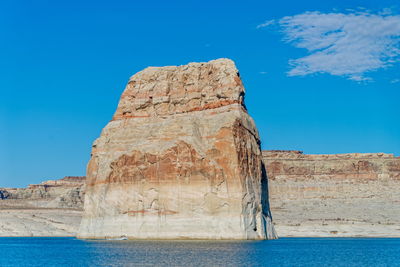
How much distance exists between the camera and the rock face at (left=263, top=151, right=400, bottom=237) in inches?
3393

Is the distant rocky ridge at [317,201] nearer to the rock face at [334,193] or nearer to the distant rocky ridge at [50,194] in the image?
the rock face at [334,193]

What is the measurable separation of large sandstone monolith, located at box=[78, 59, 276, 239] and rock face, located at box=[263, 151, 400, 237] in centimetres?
2711

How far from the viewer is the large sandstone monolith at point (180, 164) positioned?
53.7 meters

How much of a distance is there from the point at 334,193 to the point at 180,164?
52968 millimetres

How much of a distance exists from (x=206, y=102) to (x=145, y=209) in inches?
408

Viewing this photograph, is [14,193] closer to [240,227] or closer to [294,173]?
[294,173]

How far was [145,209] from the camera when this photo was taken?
5609cm

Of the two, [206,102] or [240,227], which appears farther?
[206,102]

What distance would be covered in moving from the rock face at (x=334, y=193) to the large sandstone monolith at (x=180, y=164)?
27110mm

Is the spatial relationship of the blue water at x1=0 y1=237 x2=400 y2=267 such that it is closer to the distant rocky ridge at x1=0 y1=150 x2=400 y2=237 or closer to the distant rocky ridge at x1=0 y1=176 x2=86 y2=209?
the distant rocky ridge at x1=0 y1=150 x2=400 y2=237

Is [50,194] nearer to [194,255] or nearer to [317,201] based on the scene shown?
[317,201]

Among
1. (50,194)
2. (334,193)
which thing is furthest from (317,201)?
(50,194)

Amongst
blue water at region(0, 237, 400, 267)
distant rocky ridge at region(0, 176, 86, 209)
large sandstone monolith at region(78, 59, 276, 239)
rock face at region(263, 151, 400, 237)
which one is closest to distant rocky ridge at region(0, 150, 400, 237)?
rock face at region(263, 151, 400, 237)

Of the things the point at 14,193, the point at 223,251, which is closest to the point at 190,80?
the point at 223,251
